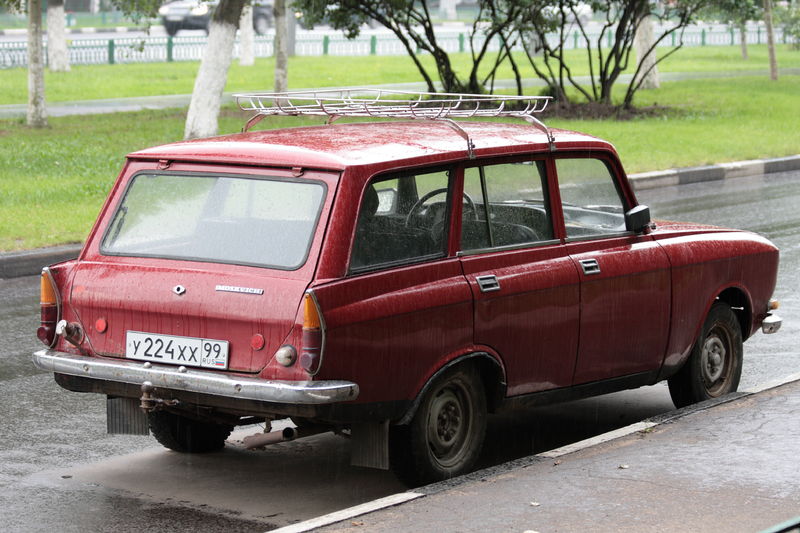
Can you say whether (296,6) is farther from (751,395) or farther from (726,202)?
(751,395)

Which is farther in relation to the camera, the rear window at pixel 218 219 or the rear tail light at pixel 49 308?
the rear tail light at pixel 49 308

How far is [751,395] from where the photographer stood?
23.2ft

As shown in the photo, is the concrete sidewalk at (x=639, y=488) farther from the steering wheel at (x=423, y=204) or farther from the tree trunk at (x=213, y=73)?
the tree trunk at (x=213, y=73)

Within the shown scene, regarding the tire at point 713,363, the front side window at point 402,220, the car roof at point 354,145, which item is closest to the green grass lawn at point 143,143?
the car roof at point 354,145

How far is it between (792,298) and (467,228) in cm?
525

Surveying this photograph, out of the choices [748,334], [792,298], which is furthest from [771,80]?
[748,334]

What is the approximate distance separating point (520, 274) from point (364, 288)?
0.95 metres

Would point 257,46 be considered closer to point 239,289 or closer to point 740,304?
point 740,304

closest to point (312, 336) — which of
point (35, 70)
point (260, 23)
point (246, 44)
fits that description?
point (35, 70)

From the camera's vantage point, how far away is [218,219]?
5.73 meters

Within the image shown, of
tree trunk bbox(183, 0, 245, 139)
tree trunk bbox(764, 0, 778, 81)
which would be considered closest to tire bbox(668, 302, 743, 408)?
tree trunk bbox(183, 0, 245, 139)

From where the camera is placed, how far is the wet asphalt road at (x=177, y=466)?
18.1 ft

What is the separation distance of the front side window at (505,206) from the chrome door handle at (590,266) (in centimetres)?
19

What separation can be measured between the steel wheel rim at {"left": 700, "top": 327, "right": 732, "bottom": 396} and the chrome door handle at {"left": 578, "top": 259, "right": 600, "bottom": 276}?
1.11 meters
